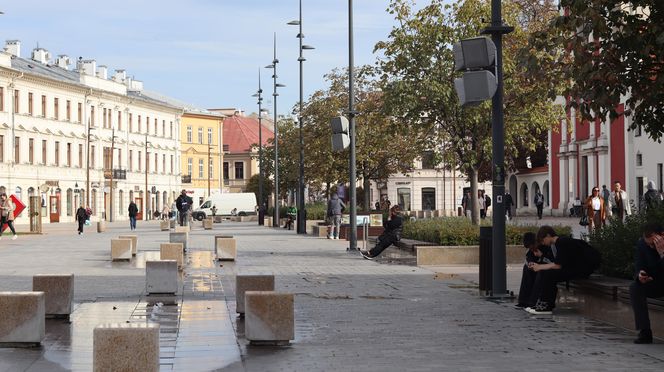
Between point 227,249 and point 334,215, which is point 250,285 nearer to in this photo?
point 227,249

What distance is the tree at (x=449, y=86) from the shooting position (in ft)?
92.6

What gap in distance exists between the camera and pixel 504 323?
12.6 metres

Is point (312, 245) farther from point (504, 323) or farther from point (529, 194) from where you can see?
point (529, 194)

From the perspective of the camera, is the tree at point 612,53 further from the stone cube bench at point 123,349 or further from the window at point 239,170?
the window at point 239,170

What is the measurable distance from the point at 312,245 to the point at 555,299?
803 inches

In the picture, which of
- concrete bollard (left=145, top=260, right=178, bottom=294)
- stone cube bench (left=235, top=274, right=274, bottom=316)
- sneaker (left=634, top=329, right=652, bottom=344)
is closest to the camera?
sneaker (left=634, top=329, right=652, bottom=344)

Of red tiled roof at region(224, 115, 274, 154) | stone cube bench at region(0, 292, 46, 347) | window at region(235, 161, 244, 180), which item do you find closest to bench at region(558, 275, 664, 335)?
stone cube bench at region(0, 292, 46, 347)

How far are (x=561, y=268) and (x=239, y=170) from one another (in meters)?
117

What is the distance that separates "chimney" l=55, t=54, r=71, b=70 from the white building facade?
0.09 m

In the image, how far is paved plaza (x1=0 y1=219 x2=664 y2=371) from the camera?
9633mm

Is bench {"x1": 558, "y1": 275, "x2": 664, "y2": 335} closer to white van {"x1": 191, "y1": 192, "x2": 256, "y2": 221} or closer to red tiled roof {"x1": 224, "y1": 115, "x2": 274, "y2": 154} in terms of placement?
white van {"x1": 191, "y1": 192, "x2": 256, "y2": 221}

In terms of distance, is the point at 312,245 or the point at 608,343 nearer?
the point at 608,343

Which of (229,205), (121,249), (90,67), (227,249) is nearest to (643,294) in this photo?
(227,249)

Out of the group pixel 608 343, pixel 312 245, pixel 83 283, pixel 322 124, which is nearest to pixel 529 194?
pixel 322 124
